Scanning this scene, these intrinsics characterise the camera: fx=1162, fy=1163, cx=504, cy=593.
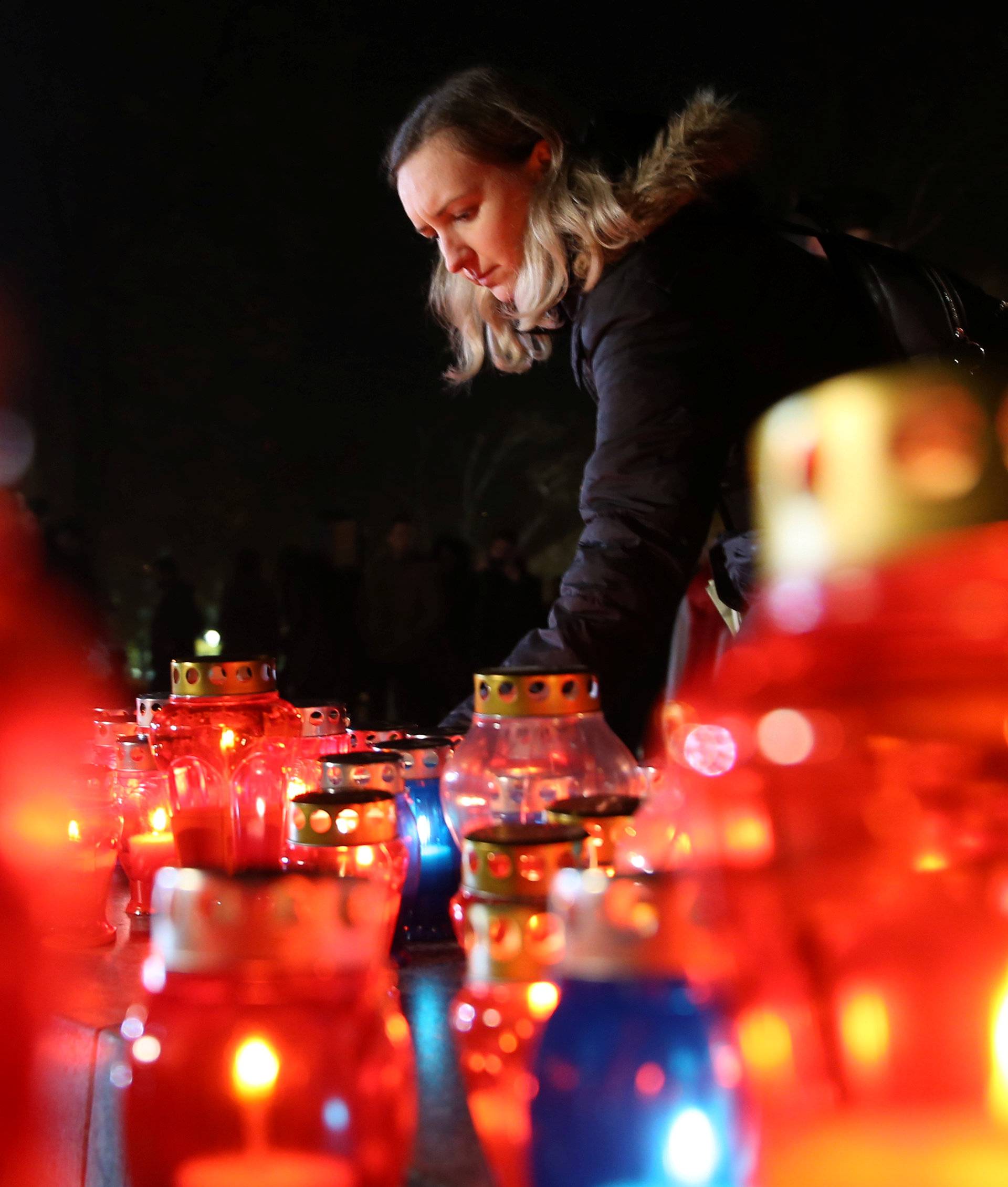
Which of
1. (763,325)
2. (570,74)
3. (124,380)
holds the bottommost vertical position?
(763,325)

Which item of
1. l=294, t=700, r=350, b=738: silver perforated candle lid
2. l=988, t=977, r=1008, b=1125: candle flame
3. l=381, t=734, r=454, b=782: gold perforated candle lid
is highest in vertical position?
l=294, t=700, r=350, b=738: silver perforated candle lid

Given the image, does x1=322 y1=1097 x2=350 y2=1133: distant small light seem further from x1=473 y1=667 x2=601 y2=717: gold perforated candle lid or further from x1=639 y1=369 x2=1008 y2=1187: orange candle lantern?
x1=473 y1=667 x2=601 y2=717: gold perforated candle lid

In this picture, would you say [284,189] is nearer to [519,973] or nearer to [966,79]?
[966,79]

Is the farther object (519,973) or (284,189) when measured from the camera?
(284,189)

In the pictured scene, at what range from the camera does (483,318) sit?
1.64 m

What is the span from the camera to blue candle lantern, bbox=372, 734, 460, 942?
0.81 meters

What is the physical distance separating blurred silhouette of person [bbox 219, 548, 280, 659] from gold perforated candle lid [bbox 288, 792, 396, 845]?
3.69m

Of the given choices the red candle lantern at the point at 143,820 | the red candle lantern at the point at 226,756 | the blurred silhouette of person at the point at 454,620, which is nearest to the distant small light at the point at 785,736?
the red candle lantern at the point at 226,756

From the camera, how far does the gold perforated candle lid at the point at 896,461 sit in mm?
358

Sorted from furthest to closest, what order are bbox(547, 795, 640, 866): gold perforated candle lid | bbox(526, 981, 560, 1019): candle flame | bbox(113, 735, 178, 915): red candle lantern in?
bbox(113, 735, 178, 915): red candle lantern → bbox(547, 795, 640, 866): gold perforated candle lid → bbox(526, 981, 560, 1019): candle flame

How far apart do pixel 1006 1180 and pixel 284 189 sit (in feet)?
15.5

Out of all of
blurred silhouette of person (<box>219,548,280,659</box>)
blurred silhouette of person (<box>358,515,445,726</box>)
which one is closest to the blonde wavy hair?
blurred silhouette of person (<box>358,515,445,726</box>)

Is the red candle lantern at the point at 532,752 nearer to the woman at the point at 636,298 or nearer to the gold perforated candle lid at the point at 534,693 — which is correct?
the gold perforated candle lid at the point at 534,693

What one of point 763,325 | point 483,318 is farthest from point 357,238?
point 763,325
